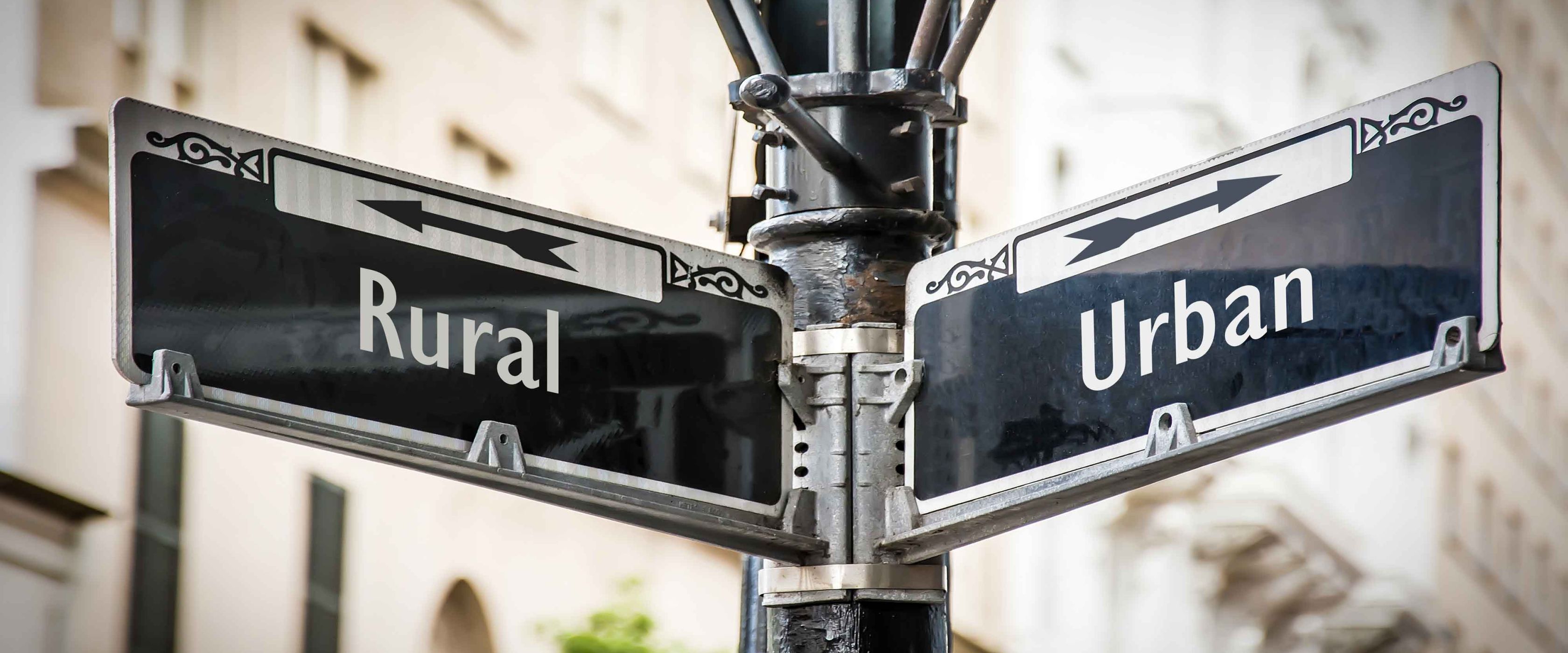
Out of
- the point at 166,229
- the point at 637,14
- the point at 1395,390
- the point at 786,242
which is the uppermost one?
the point at 637,14

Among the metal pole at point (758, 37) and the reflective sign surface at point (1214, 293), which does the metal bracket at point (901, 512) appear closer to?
the reflective sign surface at point (1214, 293)

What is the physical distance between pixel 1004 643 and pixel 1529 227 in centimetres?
1503

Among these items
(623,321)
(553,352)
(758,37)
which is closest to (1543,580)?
(758,37)

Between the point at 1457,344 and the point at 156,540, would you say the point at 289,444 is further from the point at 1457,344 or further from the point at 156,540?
the point at 1457,344

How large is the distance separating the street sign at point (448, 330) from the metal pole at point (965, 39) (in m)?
0.43

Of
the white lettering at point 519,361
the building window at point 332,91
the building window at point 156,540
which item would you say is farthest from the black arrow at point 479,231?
the building window at point 332,91

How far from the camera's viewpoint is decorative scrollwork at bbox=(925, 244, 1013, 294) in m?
2.47

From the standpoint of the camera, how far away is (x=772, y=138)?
2.75 meters

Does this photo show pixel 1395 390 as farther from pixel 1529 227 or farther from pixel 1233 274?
pixel 1529 227

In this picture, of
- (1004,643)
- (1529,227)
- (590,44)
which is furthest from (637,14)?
(1529,227)

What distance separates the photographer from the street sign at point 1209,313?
1.96 metres

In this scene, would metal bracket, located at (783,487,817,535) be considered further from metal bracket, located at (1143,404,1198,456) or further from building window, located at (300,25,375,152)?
building window, located at (300,25,375,152)

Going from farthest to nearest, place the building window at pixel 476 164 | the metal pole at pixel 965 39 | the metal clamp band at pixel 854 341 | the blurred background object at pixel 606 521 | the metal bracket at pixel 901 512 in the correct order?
the building window at pixel 476 164 < the blurred background object at pixel 606 521 < the metal pole at pixel 965 39 < the metal clamp band at pixel 854 341 < the metal bracket at pixel 901 512

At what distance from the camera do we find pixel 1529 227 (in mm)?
33562
